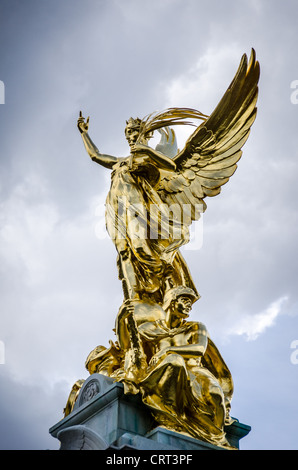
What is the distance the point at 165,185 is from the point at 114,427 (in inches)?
161

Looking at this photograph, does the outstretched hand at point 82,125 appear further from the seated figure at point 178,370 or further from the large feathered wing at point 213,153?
the seated figure at point 178,370

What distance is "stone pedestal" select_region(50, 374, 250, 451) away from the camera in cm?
664

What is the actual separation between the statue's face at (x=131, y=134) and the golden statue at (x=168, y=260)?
2cm

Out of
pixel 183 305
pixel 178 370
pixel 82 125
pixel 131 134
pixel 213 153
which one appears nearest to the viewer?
pixel 178 370

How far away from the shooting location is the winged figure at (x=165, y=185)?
8820 millimetres

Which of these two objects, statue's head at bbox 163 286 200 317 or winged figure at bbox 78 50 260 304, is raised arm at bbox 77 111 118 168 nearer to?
winged figure at bbox 78 50 260 304

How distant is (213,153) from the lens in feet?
32.1

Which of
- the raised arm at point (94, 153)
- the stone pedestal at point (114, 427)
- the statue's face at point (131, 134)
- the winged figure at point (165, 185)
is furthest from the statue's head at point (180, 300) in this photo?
the statue's face at point (131, 134)

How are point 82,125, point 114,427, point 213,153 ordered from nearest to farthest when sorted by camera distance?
1. point 114,427
2. point 213,153
3. point 82,125

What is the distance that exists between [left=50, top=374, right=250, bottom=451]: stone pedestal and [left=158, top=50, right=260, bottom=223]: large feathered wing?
128 inches

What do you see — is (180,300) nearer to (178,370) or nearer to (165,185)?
(178,370)

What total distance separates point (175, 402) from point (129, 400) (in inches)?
20.9

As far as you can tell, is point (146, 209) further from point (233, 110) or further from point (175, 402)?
point (175, 402)

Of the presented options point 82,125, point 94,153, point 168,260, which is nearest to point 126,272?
point 168,260
